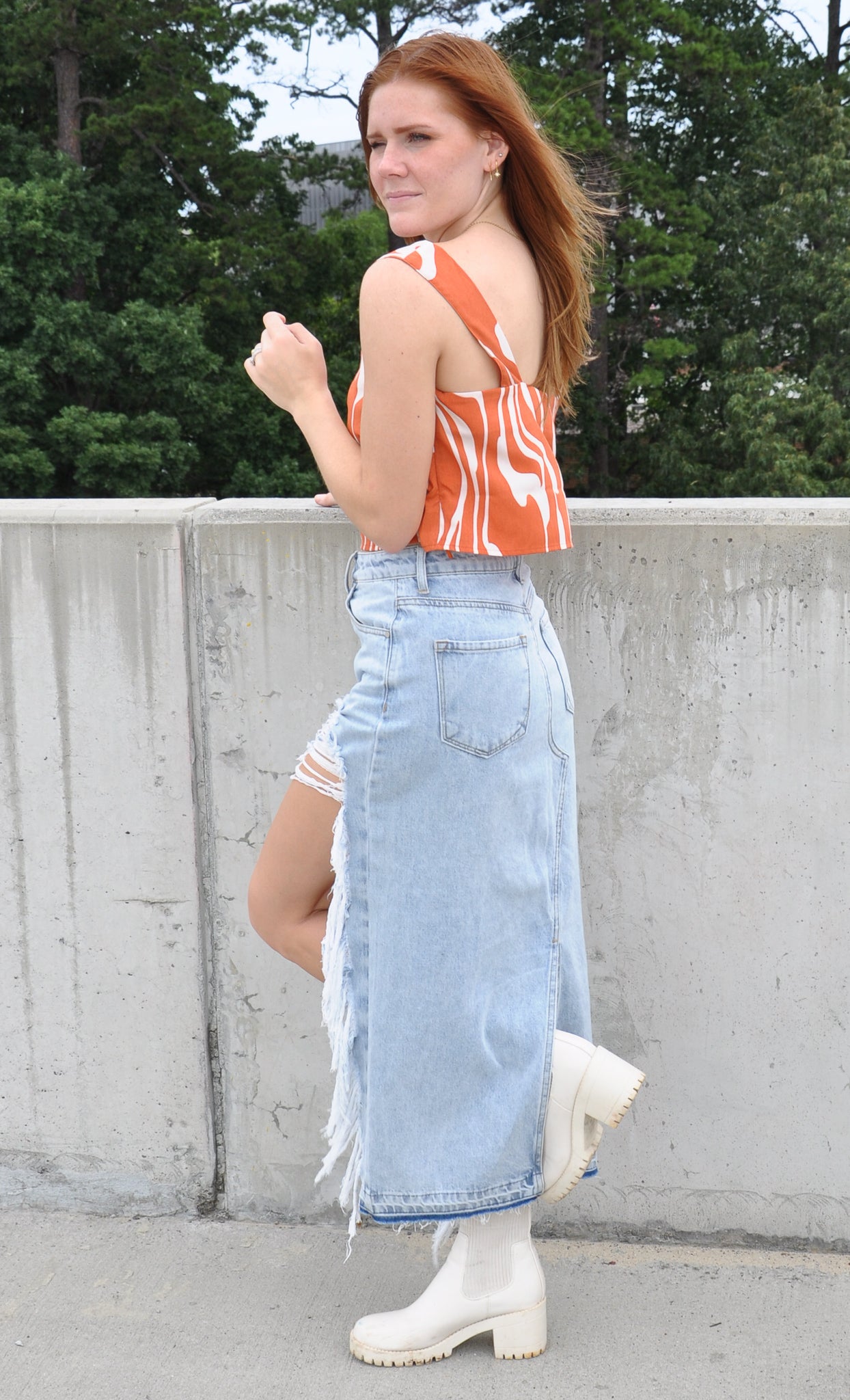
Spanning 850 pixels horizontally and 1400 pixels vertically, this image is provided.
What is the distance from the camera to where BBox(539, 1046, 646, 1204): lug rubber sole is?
1.94 m

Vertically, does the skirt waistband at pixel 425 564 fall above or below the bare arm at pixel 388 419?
below

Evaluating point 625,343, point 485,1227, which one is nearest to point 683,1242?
point 485,1227

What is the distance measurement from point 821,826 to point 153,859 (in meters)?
1.18

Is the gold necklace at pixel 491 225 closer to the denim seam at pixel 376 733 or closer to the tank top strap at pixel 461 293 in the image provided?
the tank top strap at pixel 461 293

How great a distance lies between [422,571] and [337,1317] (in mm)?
1258

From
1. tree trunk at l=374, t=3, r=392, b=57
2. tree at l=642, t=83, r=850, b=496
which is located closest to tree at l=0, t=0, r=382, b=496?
tree trunk at l=374, t=3, r=392, b=57

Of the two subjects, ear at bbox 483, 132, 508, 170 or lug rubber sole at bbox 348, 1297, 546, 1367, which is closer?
ear at bbox 483, 132, 508, 170

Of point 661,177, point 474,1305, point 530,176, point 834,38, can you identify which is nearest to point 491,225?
point 530,176

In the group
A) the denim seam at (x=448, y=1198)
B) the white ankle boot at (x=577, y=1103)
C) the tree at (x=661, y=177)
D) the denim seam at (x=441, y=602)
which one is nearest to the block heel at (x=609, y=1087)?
the white ankle boot at (x=577, y=1103)

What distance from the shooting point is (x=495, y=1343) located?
6.82 ft

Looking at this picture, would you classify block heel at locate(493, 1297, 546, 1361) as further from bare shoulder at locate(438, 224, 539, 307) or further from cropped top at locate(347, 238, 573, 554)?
bare shoulder at locate(438, 224, 539, 307)

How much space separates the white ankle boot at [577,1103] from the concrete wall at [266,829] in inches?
16.0

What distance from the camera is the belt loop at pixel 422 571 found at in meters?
1.83

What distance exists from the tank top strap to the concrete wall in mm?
551
